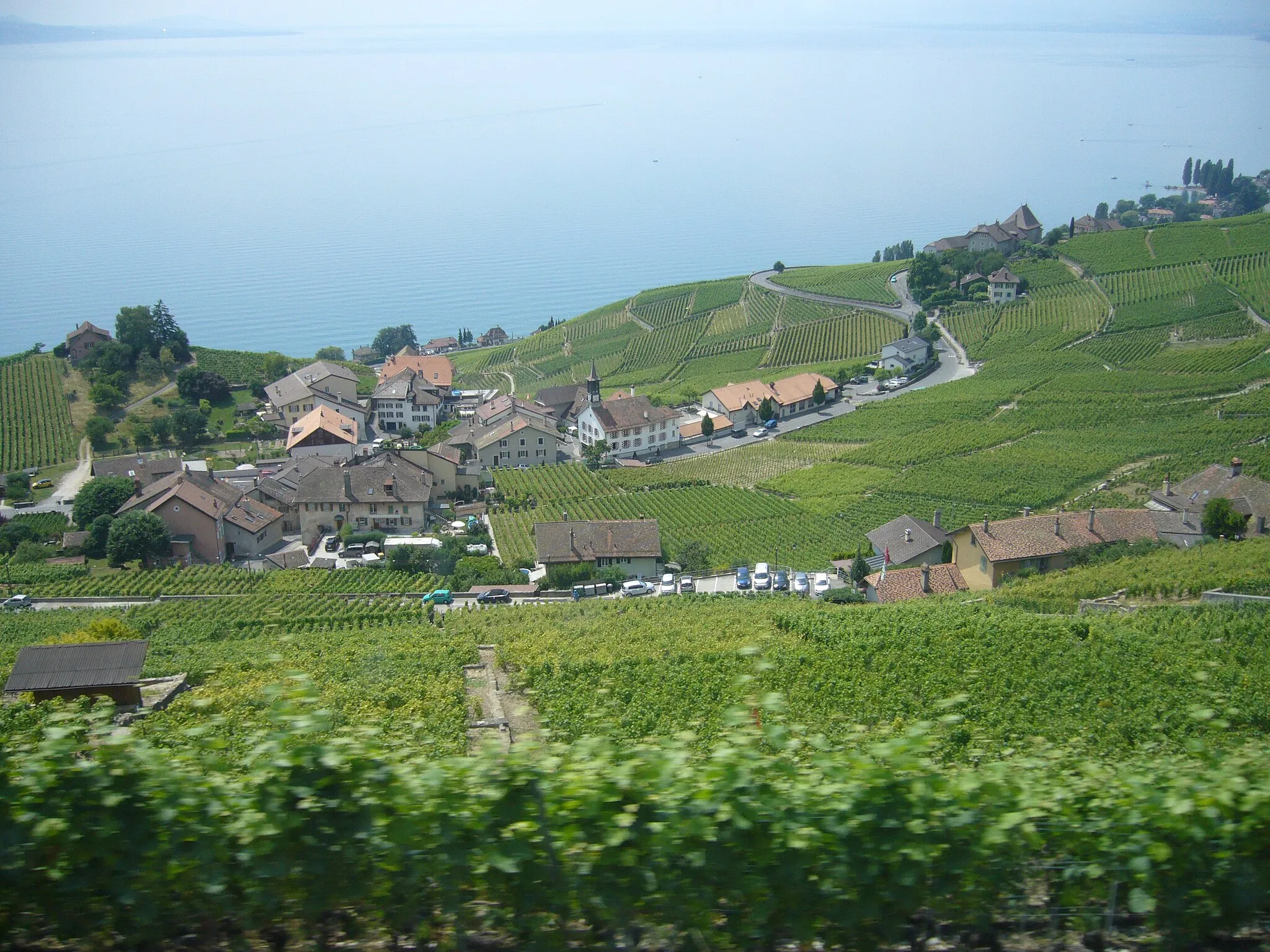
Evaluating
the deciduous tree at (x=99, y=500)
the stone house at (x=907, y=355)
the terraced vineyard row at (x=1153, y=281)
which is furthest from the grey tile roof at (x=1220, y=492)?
the terraced vineyard row at (x=1153, y=281)

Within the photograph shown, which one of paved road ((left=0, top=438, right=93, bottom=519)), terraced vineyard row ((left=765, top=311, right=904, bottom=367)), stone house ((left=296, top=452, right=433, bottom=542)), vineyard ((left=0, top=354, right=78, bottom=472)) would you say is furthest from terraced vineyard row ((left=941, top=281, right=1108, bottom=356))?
vineyard ((left=0, top=354, right=78, bottom=472))

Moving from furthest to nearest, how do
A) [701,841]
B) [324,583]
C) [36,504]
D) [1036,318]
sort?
[1036,318]
[36,504]
[324,583]
[701,841]

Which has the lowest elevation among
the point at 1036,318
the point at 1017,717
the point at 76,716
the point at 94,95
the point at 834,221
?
the point at 1017,717

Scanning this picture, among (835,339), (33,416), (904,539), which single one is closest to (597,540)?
(904,539)

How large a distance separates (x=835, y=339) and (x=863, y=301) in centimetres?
599

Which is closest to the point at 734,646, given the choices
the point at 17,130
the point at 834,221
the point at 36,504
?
the point at 36,504

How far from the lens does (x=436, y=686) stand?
1292cm

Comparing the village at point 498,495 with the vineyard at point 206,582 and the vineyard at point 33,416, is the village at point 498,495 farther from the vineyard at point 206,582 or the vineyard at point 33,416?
the vineyard at point 33,416

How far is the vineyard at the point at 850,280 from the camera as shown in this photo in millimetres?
63219

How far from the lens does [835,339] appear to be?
58.1 metres

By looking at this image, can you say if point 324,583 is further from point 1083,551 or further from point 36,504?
point 1083,551

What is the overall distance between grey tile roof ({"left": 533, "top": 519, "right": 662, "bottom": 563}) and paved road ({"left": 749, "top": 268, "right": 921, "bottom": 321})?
37.0 meters

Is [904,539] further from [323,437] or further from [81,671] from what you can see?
Answer: [323,437]

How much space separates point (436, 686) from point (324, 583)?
13.2 meters
